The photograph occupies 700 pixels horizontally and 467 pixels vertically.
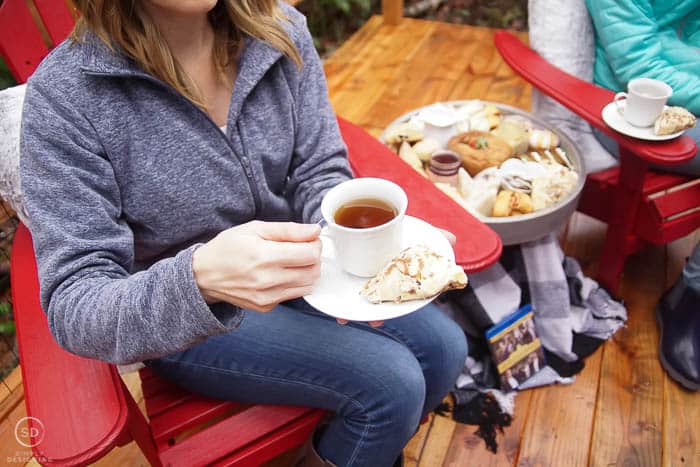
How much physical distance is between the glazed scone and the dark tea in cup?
70 millimetres

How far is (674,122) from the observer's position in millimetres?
1331

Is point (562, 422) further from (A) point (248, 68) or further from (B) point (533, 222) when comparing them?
(A) point (248, 68)

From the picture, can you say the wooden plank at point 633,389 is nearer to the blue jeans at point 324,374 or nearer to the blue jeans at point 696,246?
the blue jeans at point 696,246

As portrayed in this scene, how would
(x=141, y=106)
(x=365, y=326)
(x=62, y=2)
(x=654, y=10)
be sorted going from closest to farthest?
1. (x=141, y=106)
2. (x=365, y=326)
3. (x=62, y=2)
4. (x=654, y=10)

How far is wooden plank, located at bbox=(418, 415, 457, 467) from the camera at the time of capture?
1407 millimetres

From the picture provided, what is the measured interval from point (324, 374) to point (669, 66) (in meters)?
1.30

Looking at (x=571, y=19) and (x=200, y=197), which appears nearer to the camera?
(x=200, y=197)

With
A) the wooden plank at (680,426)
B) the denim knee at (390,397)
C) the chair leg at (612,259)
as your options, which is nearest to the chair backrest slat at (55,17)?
the denim knee at (390,397)

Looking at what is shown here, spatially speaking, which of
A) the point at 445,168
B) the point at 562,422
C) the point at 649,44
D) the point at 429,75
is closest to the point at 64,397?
the point at 445,168

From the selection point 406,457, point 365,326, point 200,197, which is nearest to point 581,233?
point 406,457

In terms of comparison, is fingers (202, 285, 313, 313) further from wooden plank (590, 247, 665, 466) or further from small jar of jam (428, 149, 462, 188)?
wooden plank (590, 247, 665, 466)

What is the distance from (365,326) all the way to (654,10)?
1265 mm

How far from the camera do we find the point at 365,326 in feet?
3.57

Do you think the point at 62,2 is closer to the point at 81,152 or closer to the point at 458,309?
the point at 81,152
